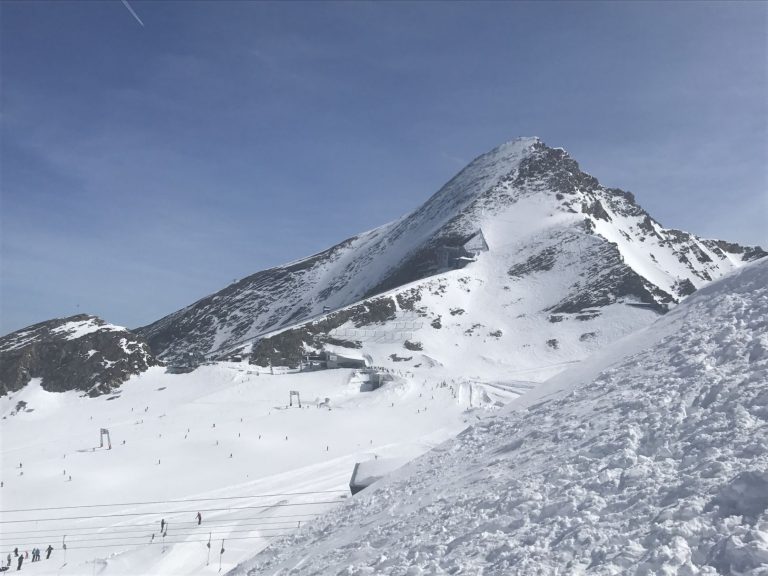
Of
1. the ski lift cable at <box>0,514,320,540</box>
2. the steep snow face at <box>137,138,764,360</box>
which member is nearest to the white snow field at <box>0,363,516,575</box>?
the ski lift cable at <box>0,514,320,540</box>

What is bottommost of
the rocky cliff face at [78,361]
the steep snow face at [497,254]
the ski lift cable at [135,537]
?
the ski lift cable at [135,537]

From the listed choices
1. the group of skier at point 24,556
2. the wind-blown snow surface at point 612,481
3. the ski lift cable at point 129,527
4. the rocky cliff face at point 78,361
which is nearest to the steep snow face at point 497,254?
the rocky cliff face at point 78,361

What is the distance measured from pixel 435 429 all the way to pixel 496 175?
94.6 meters

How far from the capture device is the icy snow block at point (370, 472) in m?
15.5

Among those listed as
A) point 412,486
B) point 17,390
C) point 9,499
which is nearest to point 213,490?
point 9,499

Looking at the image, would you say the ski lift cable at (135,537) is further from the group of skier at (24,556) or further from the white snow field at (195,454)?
the group of skier at (24,556)

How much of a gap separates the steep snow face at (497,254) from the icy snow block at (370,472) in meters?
58.0

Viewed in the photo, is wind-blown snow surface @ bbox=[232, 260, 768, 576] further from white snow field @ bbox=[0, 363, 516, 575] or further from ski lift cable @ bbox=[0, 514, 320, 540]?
white snow field @ bbox=[0, 363, 516, 575]

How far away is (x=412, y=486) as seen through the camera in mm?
11922

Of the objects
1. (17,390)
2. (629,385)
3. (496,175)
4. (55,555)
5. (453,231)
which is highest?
(496,175)

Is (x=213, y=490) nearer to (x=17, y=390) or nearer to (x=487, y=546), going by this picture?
(x=487, y=546)

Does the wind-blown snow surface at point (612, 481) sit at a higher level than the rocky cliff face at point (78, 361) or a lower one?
lower

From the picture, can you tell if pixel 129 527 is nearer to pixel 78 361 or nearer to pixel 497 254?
pixel 78 361

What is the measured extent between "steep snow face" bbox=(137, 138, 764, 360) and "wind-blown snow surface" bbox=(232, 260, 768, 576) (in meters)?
61.3
